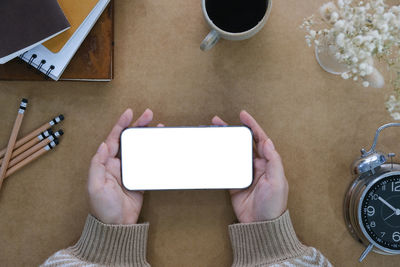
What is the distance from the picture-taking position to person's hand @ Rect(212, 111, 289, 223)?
0.73 m

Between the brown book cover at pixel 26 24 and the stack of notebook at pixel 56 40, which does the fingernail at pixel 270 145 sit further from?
the brown book cover at pixel 26 24

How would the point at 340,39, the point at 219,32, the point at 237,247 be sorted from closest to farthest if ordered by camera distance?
the point at 340,39
the point at 219,32
the point at 237,247

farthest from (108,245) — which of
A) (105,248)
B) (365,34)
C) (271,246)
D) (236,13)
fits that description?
(365,34)

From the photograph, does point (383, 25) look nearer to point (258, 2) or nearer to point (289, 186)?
point (258, 2)

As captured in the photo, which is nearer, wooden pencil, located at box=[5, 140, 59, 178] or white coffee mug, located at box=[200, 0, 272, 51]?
white coffee mug, located at box=[200, 0, 272, 51]

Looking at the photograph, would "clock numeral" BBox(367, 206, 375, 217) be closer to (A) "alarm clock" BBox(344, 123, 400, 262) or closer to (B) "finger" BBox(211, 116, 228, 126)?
(A) "alarm clock" BBox(344, 123, 400, 262)

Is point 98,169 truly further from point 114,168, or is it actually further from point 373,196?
point 373,196

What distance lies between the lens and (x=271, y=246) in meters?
0.73

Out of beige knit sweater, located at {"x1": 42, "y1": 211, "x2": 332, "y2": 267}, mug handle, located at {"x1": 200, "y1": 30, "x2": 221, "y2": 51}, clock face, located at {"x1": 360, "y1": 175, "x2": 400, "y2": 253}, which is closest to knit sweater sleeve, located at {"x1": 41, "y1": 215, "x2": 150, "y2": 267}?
beige knit sweater, located at {"x1": 42, "y1": 211, "x2": 332, "y2": 267}

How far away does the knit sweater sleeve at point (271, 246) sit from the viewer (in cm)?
71

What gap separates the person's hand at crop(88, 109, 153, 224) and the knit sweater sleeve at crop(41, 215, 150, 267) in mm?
22

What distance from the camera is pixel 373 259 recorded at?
80 cm

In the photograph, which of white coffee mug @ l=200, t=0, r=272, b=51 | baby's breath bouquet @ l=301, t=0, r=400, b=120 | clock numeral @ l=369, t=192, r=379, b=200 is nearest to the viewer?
baby's breath bouquet @ l=301, t=0, r=400, b=120

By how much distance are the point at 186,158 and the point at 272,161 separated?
0.20m
